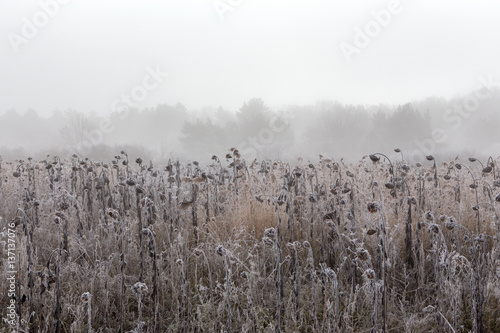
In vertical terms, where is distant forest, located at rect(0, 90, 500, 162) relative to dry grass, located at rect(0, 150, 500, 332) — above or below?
above

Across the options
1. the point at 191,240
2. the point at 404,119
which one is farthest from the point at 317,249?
the point at 404,119

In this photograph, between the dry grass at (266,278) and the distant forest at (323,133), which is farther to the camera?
the distant forest at (323,133)

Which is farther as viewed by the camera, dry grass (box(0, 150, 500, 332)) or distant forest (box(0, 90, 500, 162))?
distant forest (box(0, 90, 500, 162))

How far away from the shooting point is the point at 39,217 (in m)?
5.01

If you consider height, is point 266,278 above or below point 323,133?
below

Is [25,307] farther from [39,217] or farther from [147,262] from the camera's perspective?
[39,217]

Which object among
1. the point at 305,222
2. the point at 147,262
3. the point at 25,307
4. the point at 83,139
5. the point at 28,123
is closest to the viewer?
the point at 25,307

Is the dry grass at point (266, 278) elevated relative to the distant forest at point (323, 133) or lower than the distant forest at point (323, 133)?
lower

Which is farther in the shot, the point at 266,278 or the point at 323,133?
the point at 323,133

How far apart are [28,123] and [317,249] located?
93.6 metres

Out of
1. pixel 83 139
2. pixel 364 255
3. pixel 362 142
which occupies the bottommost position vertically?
pixel 364 255

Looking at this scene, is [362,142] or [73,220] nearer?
[73,220]

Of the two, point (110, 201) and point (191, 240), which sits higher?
point (110, 201)

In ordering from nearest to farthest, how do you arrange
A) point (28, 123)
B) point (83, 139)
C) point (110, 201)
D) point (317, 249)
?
point (317, 249) → point (110, 201) → point (83, 139) → point (28, 123)
